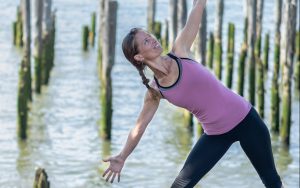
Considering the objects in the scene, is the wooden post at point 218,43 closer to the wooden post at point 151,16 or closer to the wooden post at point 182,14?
the wooden post at point 182,14

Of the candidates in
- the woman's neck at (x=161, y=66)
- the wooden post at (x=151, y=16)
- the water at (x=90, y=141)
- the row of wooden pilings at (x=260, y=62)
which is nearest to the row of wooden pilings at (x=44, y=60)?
the water at (x=90, y=141)

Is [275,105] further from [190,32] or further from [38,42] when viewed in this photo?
[190,32]

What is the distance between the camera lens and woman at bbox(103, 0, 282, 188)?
5363 mm

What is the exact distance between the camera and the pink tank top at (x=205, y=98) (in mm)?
5375

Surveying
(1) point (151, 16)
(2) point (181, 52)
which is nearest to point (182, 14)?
(1) point (151, 16)

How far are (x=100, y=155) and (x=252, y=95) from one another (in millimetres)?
3805

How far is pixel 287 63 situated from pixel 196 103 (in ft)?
29.6

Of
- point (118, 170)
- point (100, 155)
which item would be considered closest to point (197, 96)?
point (118, 170)

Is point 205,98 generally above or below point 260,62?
above

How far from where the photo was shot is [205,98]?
17.8 ft

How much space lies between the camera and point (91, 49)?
966 inches

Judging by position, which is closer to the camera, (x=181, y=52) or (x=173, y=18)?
(x=181, y=52)

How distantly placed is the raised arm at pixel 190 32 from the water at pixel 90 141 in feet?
22.2

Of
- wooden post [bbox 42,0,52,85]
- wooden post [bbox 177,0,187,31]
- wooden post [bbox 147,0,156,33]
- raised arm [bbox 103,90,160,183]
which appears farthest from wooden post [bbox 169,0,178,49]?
raised arm [bbox 103,90,160,183]
